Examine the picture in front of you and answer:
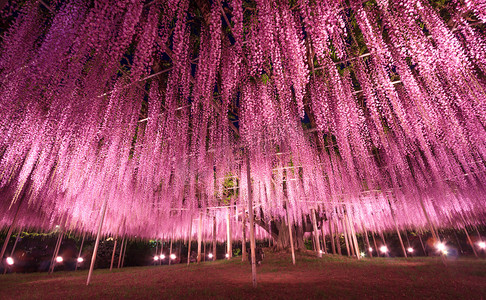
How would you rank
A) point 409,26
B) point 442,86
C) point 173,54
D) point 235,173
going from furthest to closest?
point 235,173 → point 442,86 → point 173,54 → point 409,26

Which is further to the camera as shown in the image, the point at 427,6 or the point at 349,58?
the point at 349,58

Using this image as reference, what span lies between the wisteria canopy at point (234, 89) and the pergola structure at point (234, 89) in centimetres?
3

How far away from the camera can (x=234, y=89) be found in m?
4.95

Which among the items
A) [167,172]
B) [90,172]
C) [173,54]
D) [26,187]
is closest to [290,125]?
[173,54]

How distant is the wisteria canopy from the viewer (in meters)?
3.59

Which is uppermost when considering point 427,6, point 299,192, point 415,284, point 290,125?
point 427,6

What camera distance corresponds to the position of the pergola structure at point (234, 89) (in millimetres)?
3592

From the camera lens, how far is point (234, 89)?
4.95 m

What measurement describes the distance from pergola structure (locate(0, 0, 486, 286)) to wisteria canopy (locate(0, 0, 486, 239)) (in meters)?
0.03

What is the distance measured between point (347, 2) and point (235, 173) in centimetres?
703

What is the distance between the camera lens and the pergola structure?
11.8ft

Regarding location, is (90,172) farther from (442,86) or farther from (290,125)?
(442,86)

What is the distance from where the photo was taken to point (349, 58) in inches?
176

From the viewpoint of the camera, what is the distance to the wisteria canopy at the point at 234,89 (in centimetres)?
359
